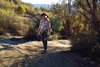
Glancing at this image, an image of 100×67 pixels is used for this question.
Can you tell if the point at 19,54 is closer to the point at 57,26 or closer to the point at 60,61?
the point at 60,61

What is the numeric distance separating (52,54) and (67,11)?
8600 mm

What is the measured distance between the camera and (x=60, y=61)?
13.3 meters

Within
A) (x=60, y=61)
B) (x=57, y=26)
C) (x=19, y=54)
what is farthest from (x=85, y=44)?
(x=57, y=26)

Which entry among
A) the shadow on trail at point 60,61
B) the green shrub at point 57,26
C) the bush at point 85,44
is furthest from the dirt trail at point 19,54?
the green shrub at point 57,26

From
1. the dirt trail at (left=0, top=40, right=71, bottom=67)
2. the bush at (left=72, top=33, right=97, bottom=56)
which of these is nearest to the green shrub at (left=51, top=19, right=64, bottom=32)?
the dirt trail at (left=0, top=40, right=71, bottom=67)

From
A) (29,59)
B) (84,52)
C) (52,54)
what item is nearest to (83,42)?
(84,52)

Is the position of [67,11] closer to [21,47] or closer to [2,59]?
[21,47]

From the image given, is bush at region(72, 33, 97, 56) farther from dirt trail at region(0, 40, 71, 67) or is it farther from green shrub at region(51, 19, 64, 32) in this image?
green shrub at region(51, 19, 64, 32)

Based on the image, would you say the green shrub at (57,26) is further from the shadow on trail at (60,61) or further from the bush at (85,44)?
the shadow on trail at (60,61)

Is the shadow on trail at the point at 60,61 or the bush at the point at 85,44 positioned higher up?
the bush at the point at 85,44

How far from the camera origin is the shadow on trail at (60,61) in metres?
13.0

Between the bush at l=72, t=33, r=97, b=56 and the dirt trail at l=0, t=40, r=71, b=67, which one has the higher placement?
the bush at l=72, t=33, r=97, b=56

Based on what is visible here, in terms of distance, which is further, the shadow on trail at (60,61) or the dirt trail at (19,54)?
the dirt trail at (19,54)

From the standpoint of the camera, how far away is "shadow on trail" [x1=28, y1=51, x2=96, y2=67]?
13.0 m
